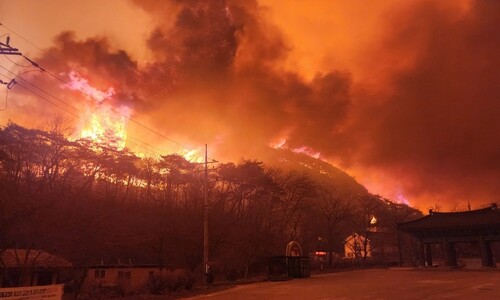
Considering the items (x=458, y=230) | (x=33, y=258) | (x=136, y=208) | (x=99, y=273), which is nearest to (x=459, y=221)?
(x=458, y=230)

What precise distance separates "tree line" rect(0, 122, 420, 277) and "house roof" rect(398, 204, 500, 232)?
19.8 metres

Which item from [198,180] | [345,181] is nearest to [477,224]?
[198,180]

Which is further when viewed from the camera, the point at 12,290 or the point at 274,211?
the point at 274,211

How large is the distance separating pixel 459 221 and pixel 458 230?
1665 mm

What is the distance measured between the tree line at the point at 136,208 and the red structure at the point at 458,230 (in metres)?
19.8

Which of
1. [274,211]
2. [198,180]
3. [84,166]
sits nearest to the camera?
[84,166]

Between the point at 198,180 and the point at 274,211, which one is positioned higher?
the point at 198,180

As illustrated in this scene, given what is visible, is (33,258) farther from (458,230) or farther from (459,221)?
(458,230)

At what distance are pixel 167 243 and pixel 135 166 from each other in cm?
1667

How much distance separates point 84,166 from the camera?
57250 mm

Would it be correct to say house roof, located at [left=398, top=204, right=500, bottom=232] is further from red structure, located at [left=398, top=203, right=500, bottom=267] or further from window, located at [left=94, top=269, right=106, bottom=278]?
window, located at [left=94, top=269, right=106, bottom=278]

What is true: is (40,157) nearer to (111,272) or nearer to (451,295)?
(111,272)

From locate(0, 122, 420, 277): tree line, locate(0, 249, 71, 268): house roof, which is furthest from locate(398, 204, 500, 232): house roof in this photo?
locate(0, 249, 71, 268): house roof

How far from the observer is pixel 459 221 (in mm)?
63312
